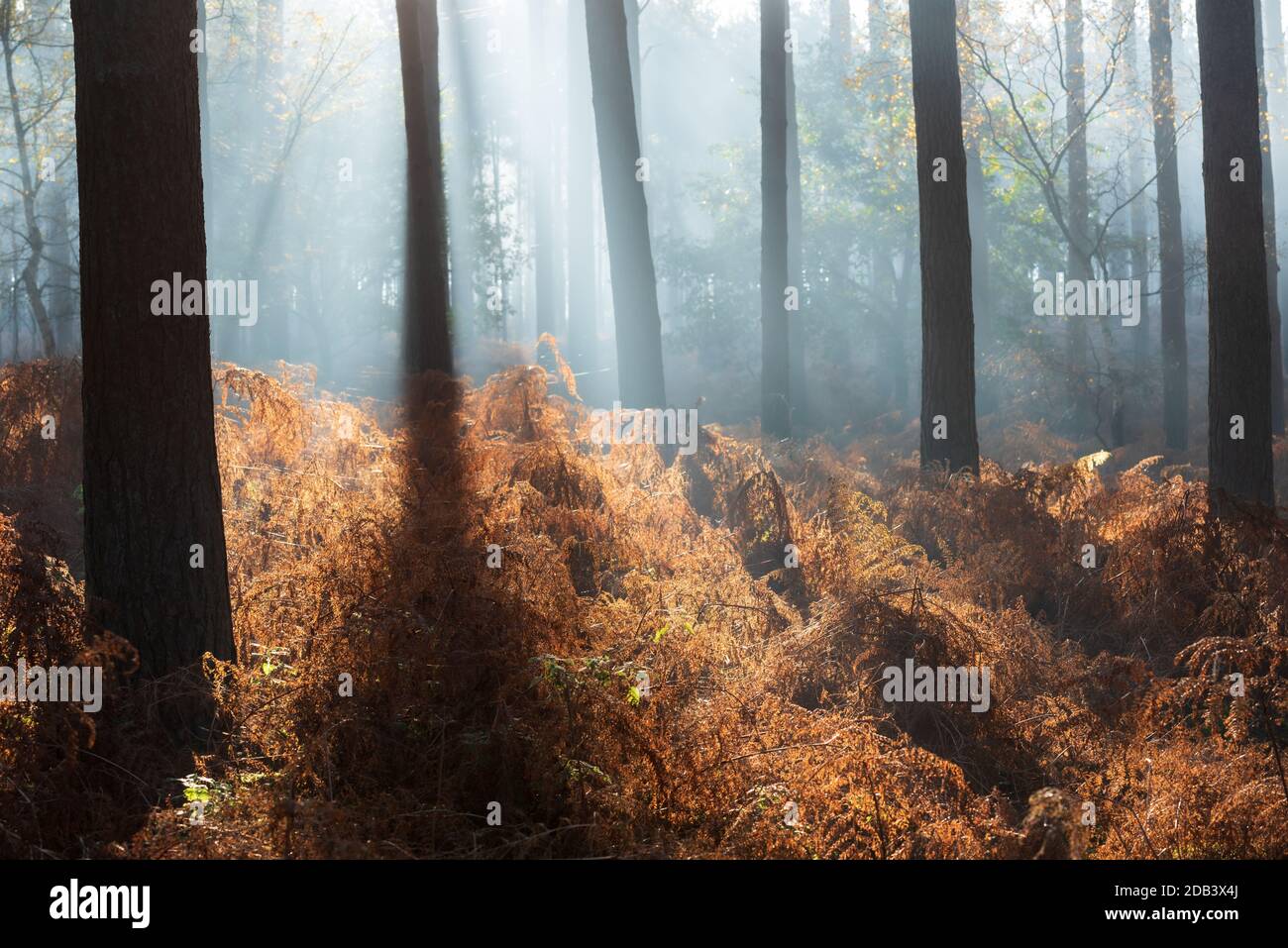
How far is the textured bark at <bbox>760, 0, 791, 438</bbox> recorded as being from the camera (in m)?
18.3

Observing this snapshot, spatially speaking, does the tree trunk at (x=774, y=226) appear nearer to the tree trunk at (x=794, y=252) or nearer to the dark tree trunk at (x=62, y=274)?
the tree trunk at (x=794, y=252)

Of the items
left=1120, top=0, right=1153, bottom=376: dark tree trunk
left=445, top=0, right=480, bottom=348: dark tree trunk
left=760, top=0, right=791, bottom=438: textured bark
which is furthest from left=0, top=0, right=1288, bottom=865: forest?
left=445, top=0, right=480, bottom=348: dark tree trunk

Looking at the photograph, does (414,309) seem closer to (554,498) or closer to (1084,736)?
(554,498)

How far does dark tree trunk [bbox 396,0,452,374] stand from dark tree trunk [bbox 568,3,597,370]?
18.3 metres

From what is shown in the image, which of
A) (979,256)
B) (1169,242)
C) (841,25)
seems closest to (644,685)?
(1169,242)

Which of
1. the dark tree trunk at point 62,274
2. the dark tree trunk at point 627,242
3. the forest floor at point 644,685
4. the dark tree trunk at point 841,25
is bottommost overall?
the forest floor at point 644,685

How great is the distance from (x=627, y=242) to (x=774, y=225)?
5.67 meters

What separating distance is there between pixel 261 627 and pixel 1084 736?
4.11 metres

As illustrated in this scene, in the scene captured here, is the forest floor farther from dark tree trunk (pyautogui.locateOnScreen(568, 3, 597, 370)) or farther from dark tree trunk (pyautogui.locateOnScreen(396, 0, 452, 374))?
dark tree trunk (pyautogui.locateOnScreen(568, 3, 597, 370))

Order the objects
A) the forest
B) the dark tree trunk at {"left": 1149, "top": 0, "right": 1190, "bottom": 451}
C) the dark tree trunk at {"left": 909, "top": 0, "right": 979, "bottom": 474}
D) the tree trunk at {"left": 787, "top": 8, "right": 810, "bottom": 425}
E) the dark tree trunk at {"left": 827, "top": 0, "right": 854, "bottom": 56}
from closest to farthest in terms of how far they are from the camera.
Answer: the forest < the dark tree trunk at {"left": 909, "top": 0, "right": 979, "bottom": 474} < the dark tree trunk at {"left": 1149, "top": 0, "right": 1190, "bottom": 451} < the tree trunk at {"left": 787, "top": 8, "right": 810, "bottom": 425} < the dark tree trunk at {"left": 827, "top": 0, "right": 854, "bottom": 56}

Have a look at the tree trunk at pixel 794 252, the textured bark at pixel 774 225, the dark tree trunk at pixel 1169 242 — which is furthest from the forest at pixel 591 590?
the tree trunk at pixel 794 252

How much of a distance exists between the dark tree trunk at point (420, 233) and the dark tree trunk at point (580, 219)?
1826cm

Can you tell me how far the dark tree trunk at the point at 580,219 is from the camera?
1309 inches
